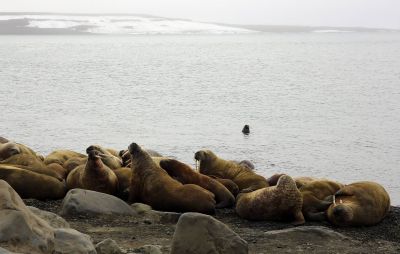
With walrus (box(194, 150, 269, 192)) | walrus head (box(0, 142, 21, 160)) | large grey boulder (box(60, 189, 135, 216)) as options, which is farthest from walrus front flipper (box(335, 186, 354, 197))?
walrus head (box(0, 142, 21, 160))

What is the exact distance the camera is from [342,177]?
61.0 feet

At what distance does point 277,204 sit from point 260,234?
97 cm

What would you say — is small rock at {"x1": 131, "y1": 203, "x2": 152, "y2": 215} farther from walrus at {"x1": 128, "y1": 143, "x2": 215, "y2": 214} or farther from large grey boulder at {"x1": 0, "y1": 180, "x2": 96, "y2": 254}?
large grey boulder at {"x1": 0, "y1": 180, "x2": 96, "y2": 254}

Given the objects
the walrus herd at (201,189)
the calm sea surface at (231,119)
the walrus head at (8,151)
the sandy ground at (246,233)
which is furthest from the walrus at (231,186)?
the calm sea surface at (231,119)

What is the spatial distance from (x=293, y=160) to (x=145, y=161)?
11.0 meters

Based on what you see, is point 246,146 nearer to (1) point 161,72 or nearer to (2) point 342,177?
(2) point 342,177

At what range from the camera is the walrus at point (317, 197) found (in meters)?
9.84

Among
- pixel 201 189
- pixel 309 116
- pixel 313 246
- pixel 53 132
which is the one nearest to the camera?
pixel 313 246

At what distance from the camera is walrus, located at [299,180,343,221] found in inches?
388

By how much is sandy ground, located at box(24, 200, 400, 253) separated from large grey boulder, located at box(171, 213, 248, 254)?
2.19 feet

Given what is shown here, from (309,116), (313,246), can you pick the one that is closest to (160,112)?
(309,116)

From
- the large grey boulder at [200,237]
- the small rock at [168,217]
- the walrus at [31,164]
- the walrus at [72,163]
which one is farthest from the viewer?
the walrus at [72,163]

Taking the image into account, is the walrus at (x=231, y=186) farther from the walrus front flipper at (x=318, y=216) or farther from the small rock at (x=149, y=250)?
the small rock at (x=149, y=250)

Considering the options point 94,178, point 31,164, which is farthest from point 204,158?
point 31,164
